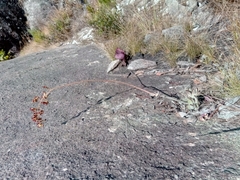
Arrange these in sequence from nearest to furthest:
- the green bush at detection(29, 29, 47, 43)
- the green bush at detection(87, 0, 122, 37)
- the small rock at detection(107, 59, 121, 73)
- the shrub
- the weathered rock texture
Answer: the small rock at detection(107, 59, 121, 73) < the green bush at detection(87, 0, 122, 37) < the green bush at detection(29, 29, 47, 43) < the shrub < the weathered rock texture

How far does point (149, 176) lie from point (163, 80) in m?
1.40

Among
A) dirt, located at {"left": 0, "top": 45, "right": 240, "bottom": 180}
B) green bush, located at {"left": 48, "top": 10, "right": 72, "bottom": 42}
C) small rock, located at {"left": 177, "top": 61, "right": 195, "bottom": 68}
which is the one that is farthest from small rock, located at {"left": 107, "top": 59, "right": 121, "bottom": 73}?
green bush, located at {"left": 48, "top": 10, "right": 72, "bottom": 42}

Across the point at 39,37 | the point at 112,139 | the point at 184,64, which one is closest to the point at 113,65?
the point at 184,64

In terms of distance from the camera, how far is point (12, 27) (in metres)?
8.43

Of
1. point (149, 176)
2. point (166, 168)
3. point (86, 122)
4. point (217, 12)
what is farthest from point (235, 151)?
point (217, 12)

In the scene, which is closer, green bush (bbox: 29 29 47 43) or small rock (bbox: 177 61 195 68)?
small rock (bbox: 177 61 195 68)

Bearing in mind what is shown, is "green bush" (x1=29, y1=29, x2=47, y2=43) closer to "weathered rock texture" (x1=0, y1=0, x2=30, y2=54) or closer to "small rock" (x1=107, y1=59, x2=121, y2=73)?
"weathered rock texture" (x1=0, y1=0, x2=30, y2=54)

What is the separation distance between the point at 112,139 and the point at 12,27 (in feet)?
24.7

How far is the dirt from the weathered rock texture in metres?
5.81

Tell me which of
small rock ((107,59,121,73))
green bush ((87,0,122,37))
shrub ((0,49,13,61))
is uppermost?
green bush ((87,0,122,37))

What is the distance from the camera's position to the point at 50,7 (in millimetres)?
8062

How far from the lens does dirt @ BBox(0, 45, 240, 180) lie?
1551 mm

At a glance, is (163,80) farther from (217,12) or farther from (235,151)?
(217,12)

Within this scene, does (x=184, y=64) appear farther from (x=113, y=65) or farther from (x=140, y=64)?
(x=113, y=65)
